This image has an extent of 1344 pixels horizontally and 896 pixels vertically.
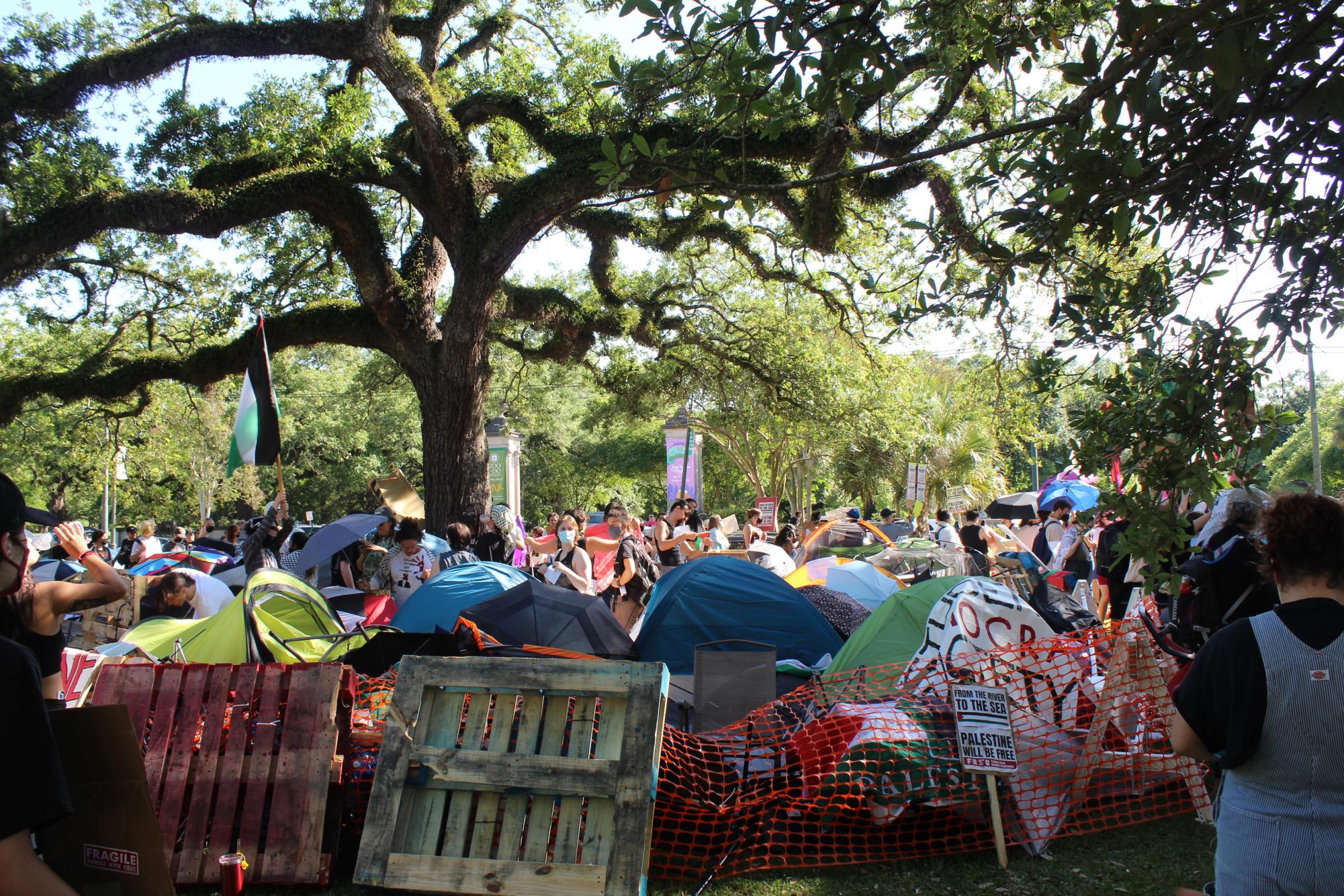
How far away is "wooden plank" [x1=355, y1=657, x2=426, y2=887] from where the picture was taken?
14.2 feet

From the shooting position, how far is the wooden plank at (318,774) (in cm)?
466

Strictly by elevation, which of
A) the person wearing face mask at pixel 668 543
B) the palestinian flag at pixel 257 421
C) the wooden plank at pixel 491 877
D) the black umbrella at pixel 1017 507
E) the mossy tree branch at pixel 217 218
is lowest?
the wooden plank at pixel 491 877

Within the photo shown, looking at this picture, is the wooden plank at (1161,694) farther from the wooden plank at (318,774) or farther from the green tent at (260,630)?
the green tent at (260,630)

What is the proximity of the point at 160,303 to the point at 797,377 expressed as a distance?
12.2 m

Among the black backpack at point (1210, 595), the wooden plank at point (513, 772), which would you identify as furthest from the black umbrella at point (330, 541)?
the black backpack at point (1210, 595)

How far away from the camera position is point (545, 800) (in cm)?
436

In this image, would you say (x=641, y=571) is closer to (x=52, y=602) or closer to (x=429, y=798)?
(x=429, y=798)

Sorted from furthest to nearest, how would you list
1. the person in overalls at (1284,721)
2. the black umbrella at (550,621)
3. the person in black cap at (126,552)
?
the person in black cap at (126,552) → the black umbrella at (550,621) → the person in overalls at (1284,721)

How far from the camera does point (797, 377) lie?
17906 mm

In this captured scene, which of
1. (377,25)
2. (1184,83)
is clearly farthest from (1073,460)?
(377,25)

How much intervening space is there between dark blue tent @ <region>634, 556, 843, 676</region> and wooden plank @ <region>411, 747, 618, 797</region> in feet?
12.3

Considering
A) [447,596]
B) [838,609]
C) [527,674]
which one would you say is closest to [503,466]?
[447,596]

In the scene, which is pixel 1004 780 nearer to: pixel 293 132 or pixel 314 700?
pixel 314 700

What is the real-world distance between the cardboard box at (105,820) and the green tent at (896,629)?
4.98m
